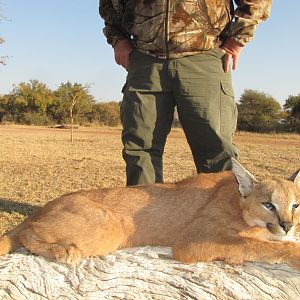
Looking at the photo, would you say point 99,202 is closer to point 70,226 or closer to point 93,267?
point 70,226

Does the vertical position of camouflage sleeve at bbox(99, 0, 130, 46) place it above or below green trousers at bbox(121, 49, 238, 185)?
above

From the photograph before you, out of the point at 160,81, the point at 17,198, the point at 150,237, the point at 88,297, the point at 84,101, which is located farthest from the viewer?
the point at 84,101

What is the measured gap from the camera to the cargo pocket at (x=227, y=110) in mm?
6172

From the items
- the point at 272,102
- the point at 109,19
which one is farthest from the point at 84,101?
the point at 109,19

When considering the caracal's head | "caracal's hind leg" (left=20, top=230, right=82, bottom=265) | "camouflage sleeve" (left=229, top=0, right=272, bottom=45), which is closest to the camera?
the caracal's head

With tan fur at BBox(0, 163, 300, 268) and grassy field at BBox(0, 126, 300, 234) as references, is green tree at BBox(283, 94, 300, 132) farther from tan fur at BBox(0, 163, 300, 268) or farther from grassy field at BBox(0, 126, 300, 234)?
tan fur at BBox(0, 163, 300, 268)

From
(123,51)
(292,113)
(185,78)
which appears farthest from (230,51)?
(292,113)

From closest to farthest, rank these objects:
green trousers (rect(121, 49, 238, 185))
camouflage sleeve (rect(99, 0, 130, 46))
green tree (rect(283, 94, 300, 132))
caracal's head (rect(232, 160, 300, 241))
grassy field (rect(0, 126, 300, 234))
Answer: caracal's head (rect(232, 160, 300, 241)), green trousers (rect(121, 49, 238, 185)), camouflage sleeve (rect(99, 0, 130, 46)), grassy field (rect(0, 126, 300, 234)), green tree (rect(283, 94, 300, 132))

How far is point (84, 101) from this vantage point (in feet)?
222

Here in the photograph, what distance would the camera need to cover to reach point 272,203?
4105 millimetres

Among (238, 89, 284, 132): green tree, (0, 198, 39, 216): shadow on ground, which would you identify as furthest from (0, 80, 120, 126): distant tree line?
(0, 198, 39, 216): shadow on ground

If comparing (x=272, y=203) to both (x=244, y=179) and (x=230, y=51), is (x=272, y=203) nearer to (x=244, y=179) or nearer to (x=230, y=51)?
(x=244, y=179)

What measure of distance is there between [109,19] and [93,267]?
12.4ft

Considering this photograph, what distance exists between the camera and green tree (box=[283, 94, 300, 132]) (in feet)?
180
